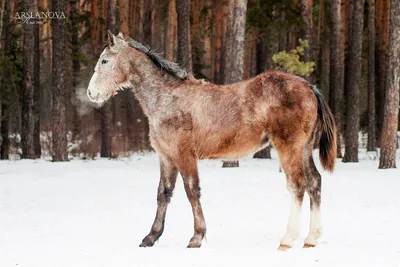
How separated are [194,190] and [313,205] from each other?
1.50 m

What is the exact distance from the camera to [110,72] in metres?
8.30

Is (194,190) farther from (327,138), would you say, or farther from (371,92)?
(371,92)

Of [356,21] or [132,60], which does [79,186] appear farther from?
[356,21]

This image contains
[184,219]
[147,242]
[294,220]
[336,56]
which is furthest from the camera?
[336,56]

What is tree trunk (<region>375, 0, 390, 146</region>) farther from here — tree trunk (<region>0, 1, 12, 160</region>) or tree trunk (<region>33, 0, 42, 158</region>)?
tree trunk (<region>0, 1, 12, 160</region>)

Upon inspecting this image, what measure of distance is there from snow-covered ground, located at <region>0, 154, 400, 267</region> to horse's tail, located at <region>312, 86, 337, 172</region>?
106cm

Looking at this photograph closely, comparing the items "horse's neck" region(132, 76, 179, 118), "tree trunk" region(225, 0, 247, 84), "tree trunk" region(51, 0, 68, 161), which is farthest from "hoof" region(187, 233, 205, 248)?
"tree trunk" region(51, 0, 68, 161)

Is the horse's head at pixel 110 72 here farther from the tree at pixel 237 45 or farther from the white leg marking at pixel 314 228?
the tree at pixel 237 45

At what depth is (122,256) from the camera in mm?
7305

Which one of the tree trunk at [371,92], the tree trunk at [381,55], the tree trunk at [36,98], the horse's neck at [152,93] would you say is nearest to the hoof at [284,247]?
the horse's neck at [152,93]

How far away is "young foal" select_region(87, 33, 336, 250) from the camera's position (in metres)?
7.74

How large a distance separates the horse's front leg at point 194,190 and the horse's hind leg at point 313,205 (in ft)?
4.31

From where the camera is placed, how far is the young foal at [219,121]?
7.74m

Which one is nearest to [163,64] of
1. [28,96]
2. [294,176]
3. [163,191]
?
[163,191]
